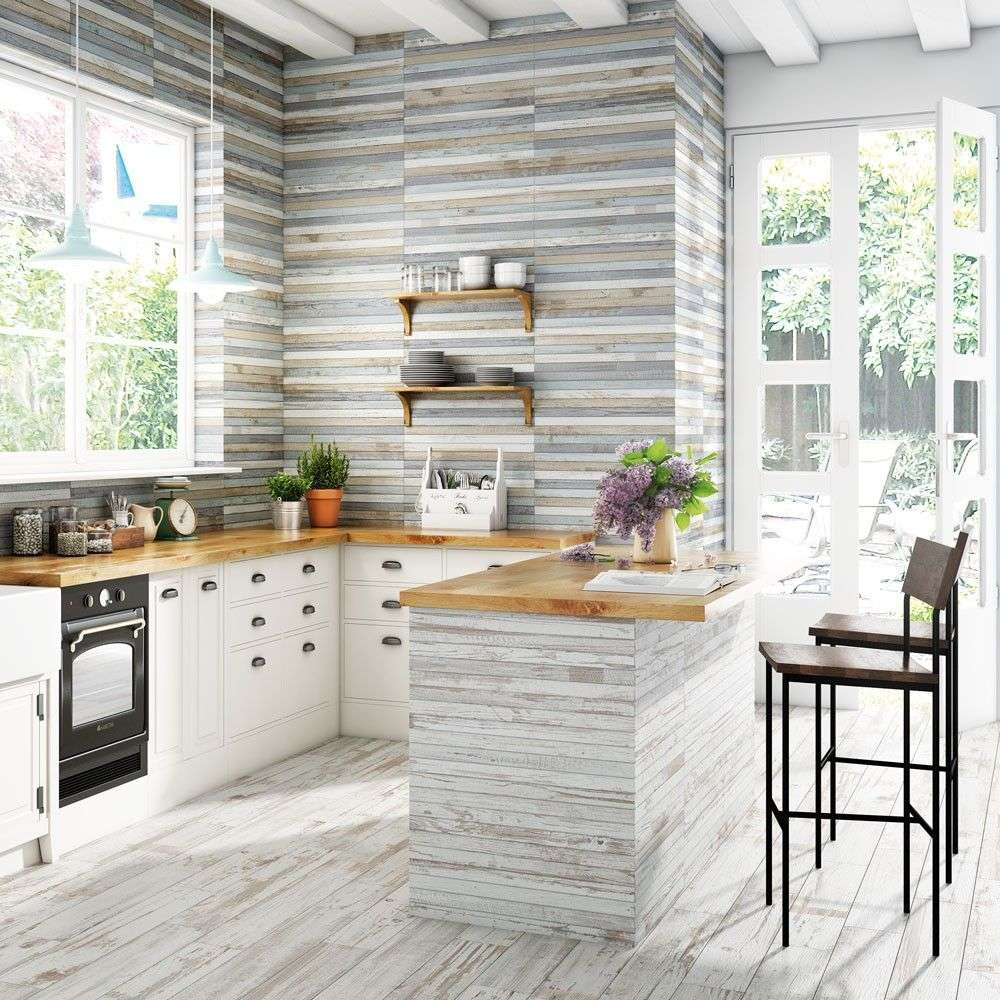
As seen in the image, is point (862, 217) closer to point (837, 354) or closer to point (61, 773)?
point (837, 354)

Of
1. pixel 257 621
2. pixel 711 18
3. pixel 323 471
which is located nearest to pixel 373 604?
pixel 257 621

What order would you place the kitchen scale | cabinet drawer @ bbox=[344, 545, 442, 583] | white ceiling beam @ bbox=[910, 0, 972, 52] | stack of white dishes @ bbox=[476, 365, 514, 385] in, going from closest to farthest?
1. the kitchen scale
2. white ceiling beam @ bbox=[910, 0, 972, 52]
3. cabinet drawer @ bbox=[344, 545, 442, 583]
4. stack of white dishes @ bbox=[476, 365, 514, 385]

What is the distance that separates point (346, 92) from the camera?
579 centimetres

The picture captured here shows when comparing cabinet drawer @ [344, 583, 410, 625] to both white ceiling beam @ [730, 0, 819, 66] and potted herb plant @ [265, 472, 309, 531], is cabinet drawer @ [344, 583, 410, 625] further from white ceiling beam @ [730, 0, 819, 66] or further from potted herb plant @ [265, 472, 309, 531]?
white ceiling beam @ [730, 0, 819, 66]

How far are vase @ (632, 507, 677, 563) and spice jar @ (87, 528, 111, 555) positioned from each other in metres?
1.88

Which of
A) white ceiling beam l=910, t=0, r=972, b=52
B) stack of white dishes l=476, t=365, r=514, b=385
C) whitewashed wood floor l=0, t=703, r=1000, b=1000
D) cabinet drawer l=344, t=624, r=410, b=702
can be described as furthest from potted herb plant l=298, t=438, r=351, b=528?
white ceiling beam l=910, t=0, r=972, b=52

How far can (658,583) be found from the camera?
327 centimetres

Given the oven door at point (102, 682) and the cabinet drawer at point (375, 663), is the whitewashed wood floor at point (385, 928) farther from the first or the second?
the cabinet drawer at point (375, 663)

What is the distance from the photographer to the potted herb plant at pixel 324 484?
18.4 ft

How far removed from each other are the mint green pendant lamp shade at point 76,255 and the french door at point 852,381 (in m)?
3.22

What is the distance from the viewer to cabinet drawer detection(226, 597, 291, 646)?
4.66m

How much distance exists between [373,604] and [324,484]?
2.29ft

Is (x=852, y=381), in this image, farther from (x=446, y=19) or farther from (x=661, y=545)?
(x=446, y=19)

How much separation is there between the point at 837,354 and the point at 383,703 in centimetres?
269
